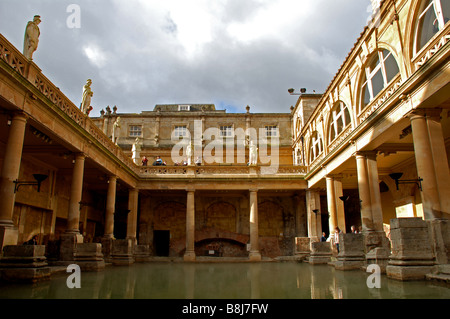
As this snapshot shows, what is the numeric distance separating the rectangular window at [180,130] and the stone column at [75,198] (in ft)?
60.3

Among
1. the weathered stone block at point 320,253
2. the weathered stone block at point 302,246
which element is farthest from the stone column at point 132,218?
the weathered stone block at point 320,253

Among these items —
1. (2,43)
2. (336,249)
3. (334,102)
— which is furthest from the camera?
(334,102)

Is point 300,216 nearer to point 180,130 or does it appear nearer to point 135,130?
point 180,130

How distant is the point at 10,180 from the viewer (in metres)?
9.86

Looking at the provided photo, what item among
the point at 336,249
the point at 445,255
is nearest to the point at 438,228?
the point at 445,255

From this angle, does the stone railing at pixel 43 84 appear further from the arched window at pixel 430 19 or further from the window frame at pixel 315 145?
the window frame at pixel 315 145

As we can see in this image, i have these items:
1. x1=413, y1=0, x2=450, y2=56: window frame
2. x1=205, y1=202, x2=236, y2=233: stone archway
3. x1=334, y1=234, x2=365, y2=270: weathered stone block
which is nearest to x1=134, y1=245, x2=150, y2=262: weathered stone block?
x1=205, y1=202, x2=236, y2=233: stone archway

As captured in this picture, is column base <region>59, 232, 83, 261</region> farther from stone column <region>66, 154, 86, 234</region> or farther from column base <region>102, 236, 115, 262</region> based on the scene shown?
column base <region>102, 236, 115, 262</region>

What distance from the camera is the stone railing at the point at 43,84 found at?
9.65 metres

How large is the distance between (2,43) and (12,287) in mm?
6875

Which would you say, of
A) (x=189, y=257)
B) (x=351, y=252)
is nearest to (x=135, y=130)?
(x=189, y=257)

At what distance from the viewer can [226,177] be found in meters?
23.8
